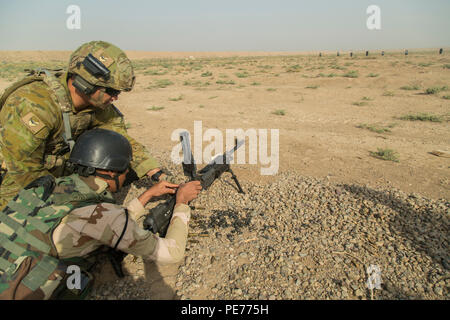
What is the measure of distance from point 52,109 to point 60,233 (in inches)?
63.3

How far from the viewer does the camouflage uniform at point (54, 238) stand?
1.96 metres

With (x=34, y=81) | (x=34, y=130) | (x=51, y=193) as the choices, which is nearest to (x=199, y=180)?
(x=51, y=193)

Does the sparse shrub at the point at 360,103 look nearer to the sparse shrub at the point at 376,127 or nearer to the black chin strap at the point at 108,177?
the sparse shrub at the point at 376,127

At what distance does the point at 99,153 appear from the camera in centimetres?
253

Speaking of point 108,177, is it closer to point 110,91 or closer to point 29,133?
point 29,133

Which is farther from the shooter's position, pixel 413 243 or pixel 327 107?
pixel 327 107

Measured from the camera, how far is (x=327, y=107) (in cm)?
1059

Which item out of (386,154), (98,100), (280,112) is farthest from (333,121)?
(98,100)

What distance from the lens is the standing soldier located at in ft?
8.99

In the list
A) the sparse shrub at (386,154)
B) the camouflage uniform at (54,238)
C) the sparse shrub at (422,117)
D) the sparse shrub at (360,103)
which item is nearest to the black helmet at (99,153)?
the camouflage uniform at (54,238)

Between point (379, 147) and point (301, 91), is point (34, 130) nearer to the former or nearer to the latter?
point (379, 147)

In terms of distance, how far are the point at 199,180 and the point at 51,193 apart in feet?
5.25

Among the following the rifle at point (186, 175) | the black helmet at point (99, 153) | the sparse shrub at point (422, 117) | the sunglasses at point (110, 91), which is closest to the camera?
the black helmet at point (99, 153)

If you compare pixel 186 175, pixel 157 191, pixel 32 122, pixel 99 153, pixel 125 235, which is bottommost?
pixel 125 235
